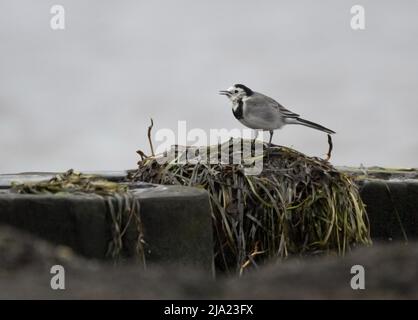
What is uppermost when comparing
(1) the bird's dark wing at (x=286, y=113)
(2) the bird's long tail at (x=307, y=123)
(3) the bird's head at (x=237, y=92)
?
(3) the bird's head at (x=237, y=92)

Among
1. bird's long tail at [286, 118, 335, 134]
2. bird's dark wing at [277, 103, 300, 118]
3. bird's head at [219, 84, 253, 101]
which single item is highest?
bird's head at [219, 84, 253, 101]

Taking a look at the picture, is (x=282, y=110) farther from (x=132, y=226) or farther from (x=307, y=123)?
(x=132, y=226)

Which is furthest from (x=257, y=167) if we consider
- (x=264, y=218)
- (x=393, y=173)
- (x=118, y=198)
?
(x=118, y=198)

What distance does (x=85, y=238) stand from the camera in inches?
222

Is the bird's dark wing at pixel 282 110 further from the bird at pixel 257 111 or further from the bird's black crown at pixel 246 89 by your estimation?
the bird's black crown at pixel 246 89

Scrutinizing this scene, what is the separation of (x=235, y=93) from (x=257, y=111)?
73 centimetres

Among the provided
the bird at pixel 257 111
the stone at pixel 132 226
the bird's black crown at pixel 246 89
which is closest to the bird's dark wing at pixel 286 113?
the bird at pixel 257 111

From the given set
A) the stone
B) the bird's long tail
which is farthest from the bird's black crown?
the stone

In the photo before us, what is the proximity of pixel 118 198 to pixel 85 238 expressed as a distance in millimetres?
391

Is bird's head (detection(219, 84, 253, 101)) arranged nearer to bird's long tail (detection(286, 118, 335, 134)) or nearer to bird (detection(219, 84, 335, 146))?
bird (detection(219, 84, 335, 146))

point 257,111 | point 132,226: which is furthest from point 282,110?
point 132,226

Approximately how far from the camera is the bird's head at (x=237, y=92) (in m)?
13.5

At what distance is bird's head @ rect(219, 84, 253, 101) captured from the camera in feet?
44.2

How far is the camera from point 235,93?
13547mm
